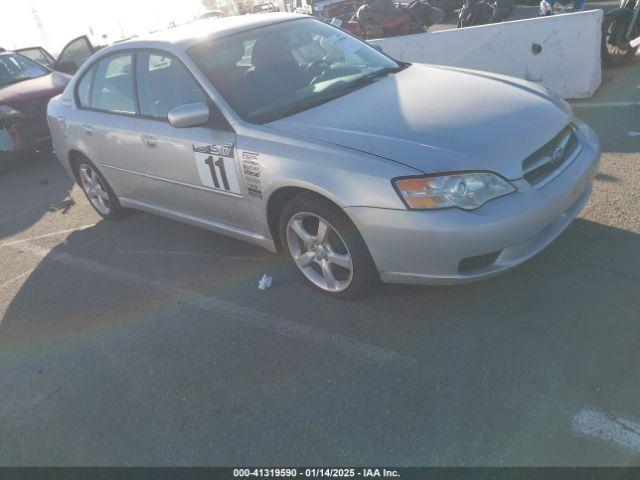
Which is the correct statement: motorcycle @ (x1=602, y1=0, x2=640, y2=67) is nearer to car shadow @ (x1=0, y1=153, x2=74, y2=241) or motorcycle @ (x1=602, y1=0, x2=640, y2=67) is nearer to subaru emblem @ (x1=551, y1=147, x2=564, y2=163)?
subaru emblem @ (x1=551, y1=147, x2=564, y2=163)

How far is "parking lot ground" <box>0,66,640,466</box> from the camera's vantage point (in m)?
2.30

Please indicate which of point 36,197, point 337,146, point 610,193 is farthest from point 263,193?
point 36,197

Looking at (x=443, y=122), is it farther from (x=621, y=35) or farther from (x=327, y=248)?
(x=621, y=35)

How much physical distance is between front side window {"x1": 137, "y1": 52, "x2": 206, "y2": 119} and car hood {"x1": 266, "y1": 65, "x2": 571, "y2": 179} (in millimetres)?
790

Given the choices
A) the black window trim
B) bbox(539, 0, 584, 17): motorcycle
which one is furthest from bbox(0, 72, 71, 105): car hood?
bbox(539, 0, 584, 17): motorcycle

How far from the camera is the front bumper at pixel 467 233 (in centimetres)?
262

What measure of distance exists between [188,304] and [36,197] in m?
4.21

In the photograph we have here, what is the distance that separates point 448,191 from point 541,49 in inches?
185

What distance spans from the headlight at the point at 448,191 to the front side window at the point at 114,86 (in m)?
2.54

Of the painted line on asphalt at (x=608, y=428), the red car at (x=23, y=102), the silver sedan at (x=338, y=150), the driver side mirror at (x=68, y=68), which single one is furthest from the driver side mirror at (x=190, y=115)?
the driver side mirror at (x=68, y=68)

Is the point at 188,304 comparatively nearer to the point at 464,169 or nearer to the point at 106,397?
the point at 106,397

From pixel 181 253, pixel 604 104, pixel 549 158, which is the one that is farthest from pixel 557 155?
pixel 604 104

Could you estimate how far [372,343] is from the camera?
2.94 metres

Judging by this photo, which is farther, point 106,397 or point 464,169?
point 106,397
